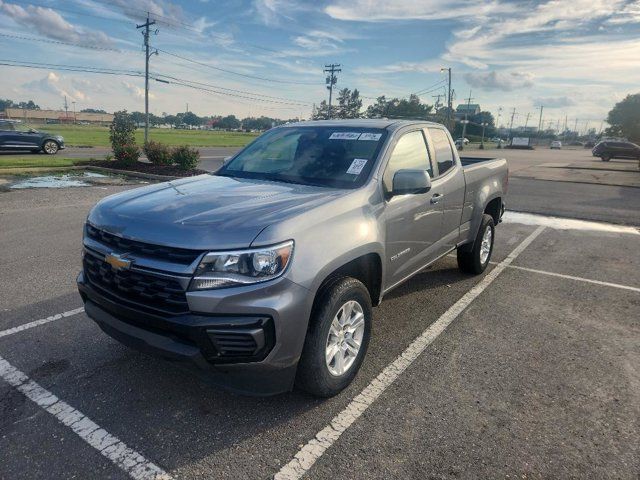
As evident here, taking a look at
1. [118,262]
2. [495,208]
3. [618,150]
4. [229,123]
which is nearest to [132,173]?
[495,208]

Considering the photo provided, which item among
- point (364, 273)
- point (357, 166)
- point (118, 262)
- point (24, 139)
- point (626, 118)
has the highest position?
point (626, 118)

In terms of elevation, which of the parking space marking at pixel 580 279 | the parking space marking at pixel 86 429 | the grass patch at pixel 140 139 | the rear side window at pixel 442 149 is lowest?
the parking space marking at pixel 86 429

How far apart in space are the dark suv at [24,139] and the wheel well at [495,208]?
74.2ft

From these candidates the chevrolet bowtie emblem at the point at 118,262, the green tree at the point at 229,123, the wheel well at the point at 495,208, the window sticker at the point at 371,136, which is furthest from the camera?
the green tree at the point at 229,123

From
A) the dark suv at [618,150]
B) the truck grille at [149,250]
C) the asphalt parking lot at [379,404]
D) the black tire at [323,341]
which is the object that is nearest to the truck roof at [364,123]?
the black tire at [323,341]

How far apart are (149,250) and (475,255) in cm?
418

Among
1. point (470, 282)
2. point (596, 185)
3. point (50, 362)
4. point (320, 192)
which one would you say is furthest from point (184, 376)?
point (596, 185)

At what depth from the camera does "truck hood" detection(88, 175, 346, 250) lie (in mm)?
2434

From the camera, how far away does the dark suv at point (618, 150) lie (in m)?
39.4

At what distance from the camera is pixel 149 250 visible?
8.21 ft

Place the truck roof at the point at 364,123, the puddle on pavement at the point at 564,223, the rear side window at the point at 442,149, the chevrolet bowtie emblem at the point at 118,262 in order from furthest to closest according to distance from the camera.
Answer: the puddle on pavement at the point at 564,223, the rear side window at the point at 442,149, the truck roof at the point at 364,123, the chevrolet bowtie emblem at the point at 118,262

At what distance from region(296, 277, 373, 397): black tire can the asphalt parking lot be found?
6.4 inches

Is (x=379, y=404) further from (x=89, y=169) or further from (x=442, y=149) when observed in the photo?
(x=89, y=169)

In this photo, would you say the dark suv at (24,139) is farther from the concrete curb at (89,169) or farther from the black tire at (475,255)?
the black tire at (475,255)
